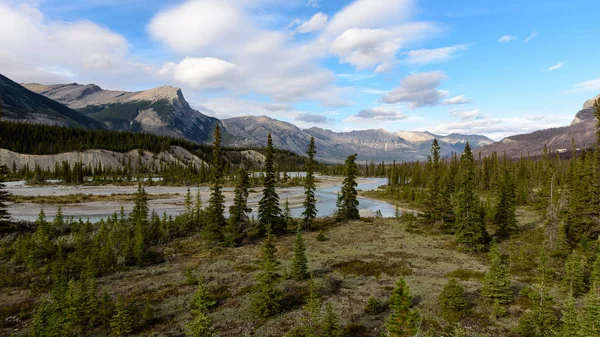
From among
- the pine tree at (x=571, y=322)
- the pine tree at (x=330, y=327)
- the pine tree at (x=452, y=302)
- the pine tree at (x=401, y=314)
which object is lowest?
the pine tree at (x=452, y=302)

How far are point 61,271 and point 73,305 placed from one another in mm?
8699

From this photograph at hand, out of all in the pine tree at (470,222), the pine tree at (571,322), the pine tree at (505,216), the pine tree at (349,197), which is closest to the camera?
the pine tree at (571,322)

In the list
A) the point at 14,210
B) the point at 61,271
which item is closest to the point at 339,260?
the point at 61,271

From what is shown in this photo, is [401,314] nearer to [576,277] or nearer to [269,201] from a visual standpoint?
[576,277]

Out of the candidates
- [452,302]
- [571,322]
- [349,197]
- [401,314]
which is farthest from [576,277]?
[349,197]

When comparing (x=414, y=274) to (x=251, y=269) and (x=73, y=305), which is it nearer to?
(x=251, y=269)

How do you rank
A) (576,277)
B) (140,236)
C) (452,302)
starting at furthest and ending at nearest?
(140,236)
(576,277)
(452,302)

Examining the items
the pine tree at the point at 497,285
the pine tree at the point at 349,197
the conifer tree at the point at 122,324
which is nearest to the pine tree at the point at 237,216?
the pine tree at the point at 349,197

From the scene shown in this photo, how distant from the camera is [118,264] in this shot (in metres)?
29.7

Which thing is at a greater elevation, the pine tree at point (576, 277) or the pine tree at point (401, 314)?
the pine tree at point (401, 314)

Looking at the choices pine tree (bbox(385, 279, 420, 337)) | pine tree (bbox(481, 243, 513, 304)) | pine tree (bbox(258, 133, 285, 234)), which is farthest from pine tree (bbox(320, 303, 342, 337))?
pine tree (bbox(258, 133, 285, 234))

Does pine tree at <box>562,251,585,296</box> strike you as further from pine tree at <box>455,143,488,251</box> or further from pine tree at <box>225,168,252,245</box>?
pine tree at <box>225,168,252,245</box>

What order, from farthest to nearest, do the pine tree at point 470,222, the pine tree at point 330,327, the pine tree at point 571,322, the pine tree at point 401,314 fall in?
the pine tree at point 470,222
the pine tree at point 330,327
the pine tree at point 571,322
the pine tree at point 401,314

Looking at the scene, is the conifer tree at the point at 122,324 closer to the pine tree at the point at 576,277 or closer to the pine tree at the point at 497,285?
the pine tree at the point at 497,285
